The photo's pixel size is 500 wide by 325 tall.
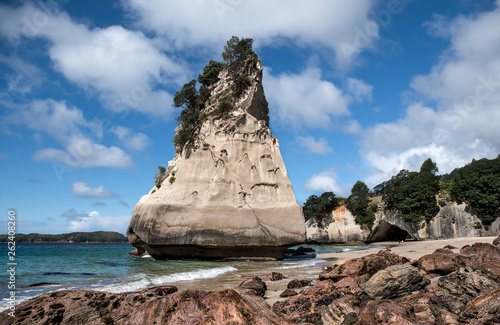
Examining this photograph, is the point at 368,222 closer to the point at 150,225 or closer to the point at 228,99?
the point at 228,99

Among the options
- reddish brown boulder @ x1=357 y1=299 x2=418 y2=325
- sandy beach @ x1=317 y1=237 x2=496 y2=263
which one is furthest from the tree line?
reddish brown boulder @ x1=357 y1=299 x2=418 y2=325

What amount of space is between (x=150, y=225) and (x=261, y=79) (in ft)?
51.0

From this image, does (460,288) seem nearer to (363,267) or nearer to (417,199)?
(363,267)

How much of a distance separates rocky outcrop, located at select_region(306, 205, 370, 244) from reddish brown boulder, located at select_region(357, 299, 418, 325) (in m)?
46.8

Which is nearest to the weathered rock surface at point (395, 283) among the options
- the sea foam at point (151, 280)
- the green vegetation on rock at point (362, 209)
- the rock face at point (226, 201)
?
the sea foam at point (151, 280)

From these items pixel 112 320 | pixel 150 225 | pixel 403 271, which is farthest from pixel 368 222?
pixel 112 320

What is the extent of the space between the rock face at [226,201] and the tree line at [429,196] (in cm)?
2650

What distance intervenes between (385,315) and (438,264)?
5.53 m

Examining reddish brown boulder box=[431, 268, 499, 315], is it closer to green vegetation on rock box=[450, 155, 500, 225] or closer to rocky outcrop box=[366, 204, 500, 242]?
green vegetation on rock box=[450, 155, 500, 225]

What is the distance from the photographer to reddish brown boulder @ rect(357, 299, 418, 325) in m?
3.90

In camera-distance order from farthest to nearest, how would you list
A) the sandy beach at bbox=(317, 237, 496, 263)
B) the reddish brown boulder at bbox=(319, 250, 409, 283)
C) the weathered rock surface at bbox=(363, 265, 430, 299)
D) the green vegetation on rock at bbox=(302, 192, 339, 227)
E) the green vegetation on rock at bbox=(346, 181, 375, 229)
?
the green vegetation on rock at bbox=(302, 192, 339, 227) < the green vegetation on rock at bbox=(346, 181, 375, 229) < the sandy beach at bbox=(317, 237, 496, 263) < the reddish brown boulder at bbox=(319, 250, 409, 283) < the weathered rock surface at bbox=(363, 265, 430, 299)

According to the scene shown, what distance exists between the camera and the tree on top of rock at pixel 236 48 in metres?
26.0

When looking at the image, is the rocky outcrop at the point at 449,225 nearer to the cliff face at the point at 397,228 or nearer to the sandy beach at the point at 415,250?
the cliff face at the point at 397,228

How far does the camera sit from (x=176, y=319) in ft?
10.6
